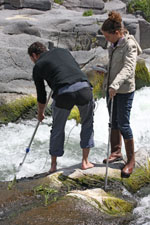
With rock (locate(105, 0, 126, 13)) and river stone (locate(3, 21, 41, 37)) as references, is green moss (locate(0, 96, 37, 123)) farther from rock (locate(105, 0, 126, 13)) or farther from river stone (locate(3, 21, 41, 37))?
rock (locate(105, 0, 126, 13))

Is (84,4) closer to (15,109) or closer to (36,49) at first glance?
(15,109)

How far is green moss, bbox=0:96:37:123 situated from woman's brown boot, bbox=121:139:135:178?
3703 mm

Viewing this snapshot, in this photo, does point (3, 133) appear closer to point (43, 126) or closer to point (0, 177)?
point (43, 126)

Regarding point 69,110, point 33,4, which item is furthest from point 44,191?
point 33,4

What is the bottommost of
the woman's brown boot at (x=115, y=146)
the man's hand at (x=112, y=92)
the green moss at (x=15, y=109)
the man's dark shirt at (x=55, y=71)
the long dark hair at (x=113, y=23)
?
the green moss at (x=15, y=109)

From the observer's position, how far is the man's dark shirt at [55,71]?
430cm

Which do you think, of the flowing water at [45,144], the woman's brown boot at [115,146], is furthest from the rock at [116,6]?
the woman's brown boot at [115,146]

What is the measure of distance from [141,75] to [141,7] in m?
10.4

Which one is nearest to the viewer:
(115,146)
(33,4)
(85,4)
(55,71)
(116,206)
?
(116,206)

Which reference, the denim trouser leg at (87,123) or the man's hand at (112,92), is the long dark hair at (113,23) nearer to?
the man's hand at (112,92)

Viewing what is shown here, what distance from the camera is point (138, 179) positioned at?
189 inches

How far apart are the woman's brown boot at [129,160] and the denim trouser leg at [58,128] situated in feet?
2.56

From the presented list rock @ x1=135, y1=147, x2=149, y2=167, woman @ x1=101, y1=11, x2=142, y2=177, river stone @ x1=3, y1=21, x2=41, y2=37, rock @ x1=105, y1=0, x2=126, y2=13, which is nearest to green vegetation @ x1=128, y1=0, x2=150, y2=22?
rock @ x1=105, y1=0, x2=126, y2=13

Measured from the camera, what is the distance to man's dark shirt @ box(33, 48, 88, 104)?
4.30m
